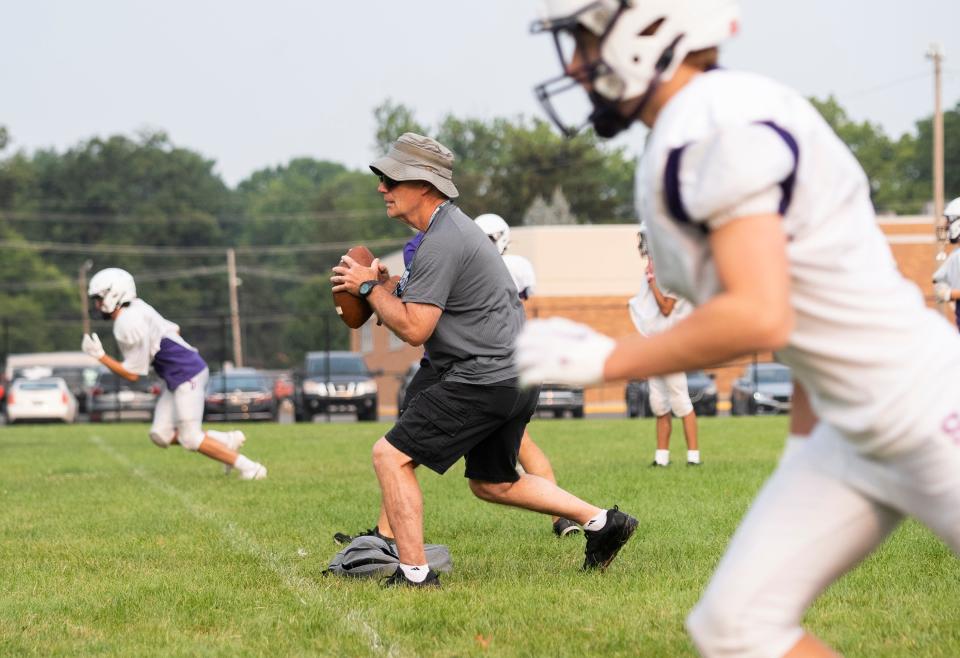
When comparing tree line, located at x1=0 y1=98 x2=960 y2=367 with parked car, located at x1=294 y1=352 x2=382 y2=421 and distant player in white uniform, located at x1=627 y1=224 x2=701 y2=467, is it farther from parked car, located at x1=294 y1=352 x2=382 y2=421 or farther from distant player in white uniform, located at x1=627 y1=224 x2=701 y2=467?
distant player in white uniform, located at x1=627 y1=224 x2=701 y2=467

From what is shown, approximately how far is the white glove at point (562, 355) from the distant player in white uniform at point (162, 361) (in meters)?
10.6

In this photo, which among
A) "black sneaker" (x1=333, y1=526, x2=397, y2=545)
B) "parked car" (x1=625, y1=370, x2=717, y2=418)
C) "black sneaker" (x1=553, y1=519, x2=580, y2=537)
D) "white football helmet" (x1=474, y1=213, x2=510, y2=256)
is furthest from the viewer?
"parked car" (x1=625, y1=370, x2=717, y2=418)

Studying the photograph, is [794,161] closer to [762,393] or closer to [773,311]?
[773,311]

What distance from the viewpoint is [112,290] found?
43.9ft

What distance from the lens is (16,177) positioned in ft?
329

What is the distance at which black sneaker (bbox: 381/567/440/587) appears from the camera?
22.7 ft

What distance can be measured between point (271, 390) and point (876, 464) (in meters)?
33.4

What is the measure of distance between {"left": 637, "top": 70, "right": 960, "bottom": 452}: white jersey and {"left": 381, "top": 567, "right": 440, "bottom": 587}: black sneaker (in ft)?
13.2

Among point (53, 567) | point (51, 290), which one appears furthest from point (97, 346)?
point (51, 290)

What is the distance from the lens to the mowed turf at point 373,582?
5.71 meters

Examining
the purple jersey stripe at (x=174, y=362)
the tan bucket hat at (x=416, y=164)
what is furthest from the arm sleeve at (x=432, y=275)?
the purple jersey stripe at (x=174, y=362)

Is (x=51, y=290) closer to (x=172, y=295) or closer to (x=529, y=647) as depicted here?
(x=172, y=295)

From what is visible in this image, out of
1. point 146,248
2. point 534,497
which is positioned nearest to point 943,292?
point 534,497

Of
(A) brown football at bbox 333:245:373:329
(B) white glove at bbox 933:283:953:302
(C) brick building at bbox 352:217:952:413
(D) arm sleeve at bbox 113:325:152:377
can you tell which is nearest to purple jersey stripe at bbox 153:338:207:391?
(D) arm sleeve at bbox 113:325:152:377
